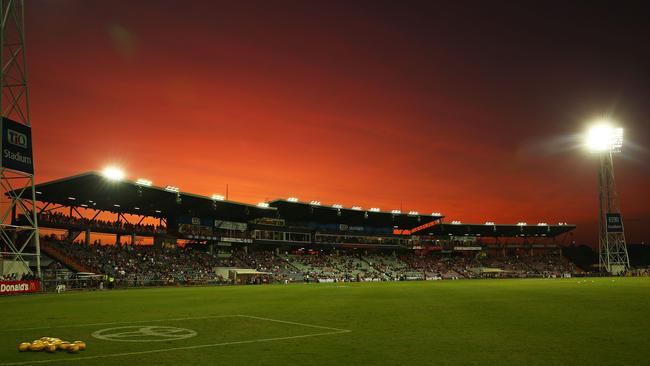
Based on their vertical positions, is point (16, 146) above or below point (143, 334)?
above

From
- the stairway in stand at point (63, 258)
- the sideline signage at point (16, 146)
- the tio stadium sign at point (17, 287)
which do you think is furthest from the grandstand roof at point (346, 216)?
the tio stadium sign at point (17, 287)

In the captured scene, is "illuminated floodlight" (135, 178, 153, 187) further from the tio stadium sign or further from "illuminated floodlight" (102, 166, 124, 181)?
the tio stadium sign

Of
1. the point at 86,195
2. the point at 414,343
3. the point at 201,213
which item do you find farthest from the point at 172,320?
the point at 201,213

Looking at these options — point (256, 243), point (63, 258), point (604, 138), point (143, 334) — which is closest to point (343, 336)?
point (143, 334)

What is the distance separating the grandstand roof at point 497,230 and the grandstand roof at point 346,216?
7838 mm

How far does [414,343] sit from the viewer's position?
1378 centimetres

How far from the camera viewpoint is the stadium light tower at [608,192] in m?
96.4

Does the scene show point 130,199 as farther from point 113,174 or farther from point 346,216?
point 346,216

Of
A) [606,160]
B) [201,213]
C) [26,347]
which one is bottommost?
[26,347]

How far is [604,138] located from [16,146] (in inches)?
3787

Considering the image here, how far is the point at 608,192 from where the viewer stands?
105000 mm

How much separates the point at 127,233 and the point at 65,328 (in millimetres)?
61552

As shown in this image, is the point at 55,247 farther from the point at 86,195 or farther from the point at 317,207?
the point at 317,207

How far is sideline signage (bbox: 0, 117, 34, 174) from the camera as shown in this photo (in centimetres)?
4450
